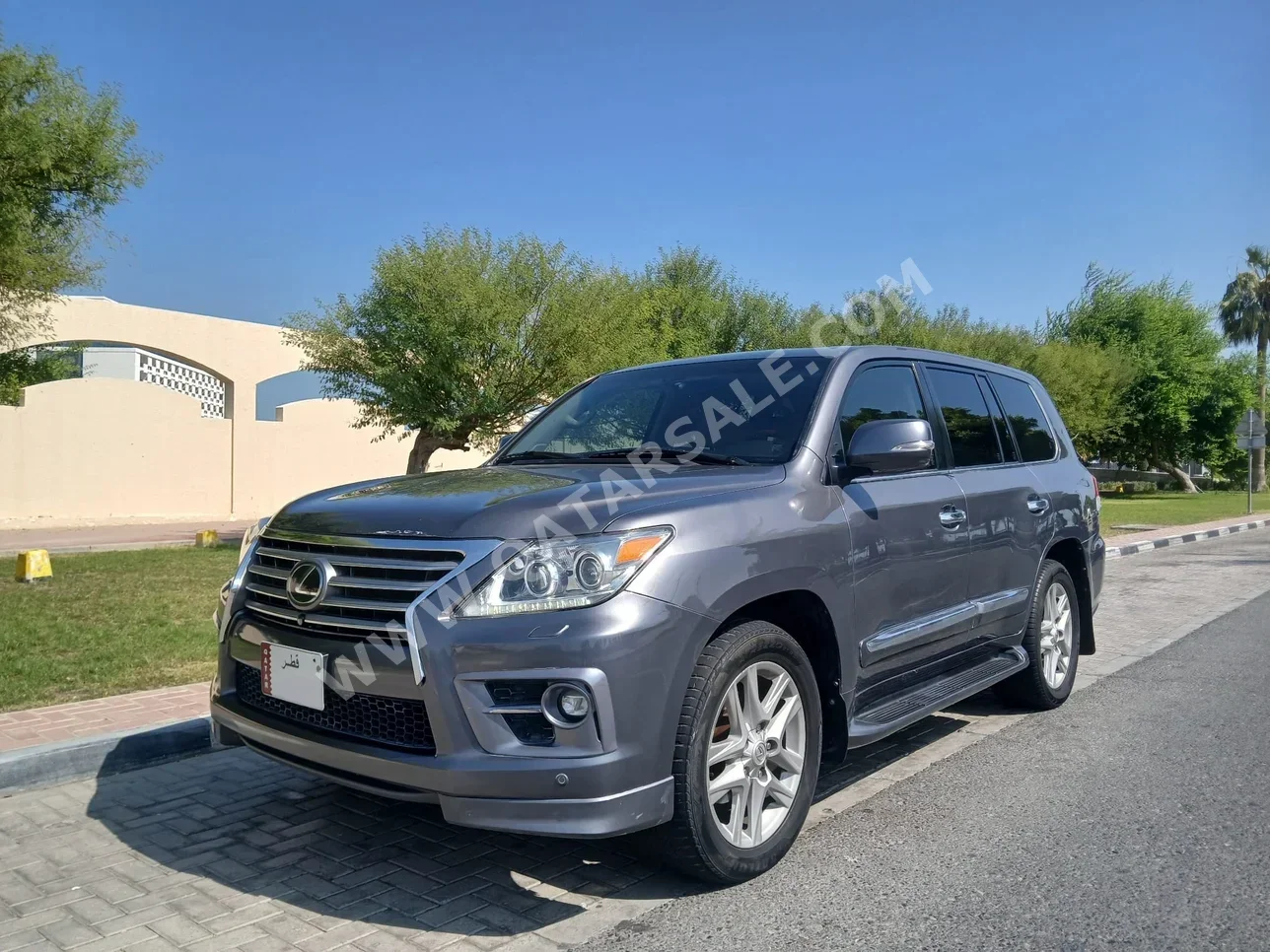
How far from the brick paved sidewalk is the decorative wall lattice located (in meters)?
22.2

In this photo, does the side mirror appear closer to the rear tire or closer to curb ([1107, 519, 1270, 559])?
the rear tire

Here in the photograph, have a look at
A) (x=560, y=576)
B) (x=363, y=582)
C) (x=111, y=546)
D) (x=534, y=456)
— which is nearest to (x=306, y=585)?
(x=363, y=582)

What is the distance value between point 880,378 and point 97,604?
8.01 m

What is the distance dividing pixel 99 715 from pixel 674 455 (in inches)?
138

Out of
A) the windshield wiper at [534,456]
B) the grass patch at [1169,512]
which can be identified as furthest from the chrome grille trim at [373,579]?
the grass patch at [1169,512]

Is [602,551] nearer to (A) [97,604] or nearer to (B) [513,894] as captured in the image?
(B) [513,894]

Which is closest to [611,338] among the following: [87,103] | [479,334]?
[479,334]

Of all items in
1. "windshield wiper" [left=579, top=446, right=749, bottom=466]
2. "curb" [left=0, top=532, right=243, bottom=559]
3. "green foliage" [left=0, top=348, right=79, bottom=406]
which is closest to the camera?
"windshield wiper" [left=579, top=446, right=749, bottom=466]

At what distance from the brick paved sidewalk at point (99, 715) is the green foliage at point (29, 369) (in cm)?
2026

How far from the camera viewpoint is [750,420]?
4.05 m

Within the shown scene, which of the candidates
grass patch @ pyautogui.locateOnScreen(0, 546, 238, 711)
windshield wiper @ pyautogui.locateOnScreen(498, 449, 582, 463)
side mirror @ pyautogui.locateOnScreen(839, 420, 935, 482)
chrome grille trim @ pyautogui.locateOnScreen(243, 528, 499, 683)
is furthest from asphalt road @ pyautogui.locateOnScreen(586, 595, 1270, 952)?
grass patch @ pyautogui.locateOnScreen(0, 546, 238, 711)

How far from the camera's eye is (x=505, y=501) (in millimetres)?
3113

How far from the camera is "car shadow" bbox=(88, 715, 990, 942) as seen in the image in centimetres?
315

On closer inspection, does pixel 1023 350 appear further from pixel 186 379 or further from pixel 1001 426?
pixel 1001 426
